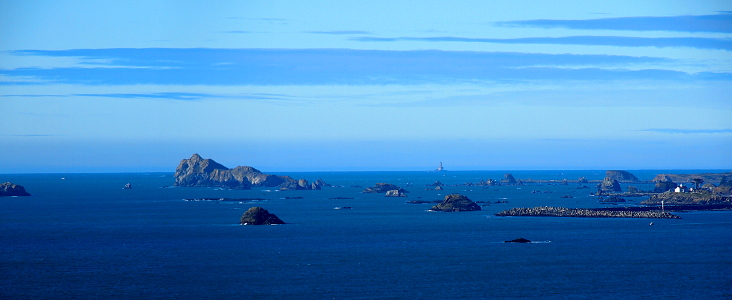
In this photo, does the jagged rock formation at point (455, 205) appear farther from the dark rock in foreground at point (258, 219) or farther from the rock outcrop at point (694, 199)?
the dark rock in foreground at point (258, 219)

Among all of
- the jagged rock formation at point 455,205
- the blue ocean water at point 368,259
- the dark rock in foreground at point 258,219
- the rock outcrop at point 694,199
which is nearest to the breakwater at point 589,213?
the blue ocean water at point 368,259

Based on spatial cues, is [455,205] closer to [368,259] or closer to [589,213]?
[589,213]

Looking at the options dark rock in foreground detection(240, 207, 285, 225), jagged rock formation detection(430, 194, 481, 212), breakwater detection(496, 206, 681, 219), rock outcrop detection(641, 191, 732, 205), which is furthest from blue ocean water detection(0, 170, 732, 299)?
rock outcrop detection(641, 191, 732, 205)

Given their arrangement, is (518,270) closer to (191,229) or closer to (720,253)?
(720,253)

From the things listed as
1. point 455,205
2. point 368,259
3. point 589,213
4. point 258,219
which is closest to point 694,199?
point 589,213

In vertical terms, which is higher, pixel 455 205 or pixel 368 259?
pixel 455 205

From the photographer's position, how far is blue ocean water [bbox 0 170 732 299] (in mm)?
66000

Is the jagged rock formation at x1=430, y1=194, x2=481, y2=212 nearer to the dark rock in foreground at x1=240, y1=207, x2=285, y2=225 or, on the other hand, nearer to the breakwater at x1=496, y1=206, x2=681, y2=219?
the breakwater at x1=496, y1=206, x2=681, y2=219

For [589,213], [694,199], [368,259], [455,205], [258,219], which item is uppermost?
[694,199]

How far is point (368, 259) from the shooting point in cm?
8500

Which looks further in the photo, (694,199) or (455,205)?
(694,199)

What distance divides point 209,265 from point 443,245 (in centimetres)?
3123

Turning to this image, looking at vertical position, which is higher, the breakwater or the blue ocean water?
the breakwater

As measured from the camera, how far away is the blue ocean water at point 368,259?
66.0 metres
